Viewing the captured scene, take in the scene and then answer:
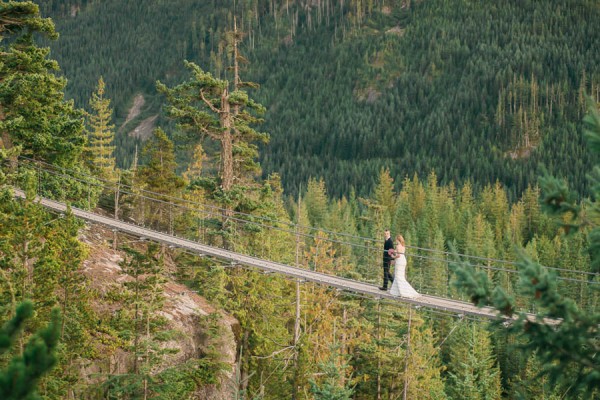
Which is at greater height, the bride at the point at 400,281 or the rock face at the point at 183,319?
the bride at the point at 400,281

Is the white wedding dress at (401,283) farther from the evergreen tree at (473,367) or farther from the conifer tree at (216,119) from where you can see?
the evergreen tree at (473,367)

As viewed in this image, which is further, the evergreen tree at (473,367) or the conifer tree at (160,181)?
the evergreen tree at (473,367)

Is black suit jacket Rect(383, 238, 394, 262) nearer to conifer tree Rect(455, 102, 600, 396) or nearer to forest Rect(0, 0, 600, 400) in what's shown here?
forest Rect(0, 0, 600, 400)

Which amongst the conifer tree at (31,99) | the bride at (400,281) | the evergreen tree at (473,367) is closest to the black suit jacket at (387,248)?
the bride at (400,281)

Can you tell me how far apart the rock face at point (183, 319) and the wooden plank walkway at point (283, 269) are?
4.66 feet

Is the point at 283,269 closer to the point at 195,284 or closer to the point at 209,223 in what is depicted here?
the point at 209,223

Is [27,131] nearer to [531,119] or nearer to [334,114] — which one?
[531,119]

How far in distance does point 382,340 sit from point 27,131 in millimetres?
13717

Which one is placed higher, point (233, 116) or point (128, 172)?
point (233, 116)

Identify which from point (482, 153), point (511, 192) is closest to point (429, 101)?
point (482, 153)

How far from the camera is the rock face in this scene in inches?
754

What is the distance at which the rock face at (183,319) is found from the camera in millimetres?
19156

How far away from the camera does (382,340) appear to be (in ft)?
85.7

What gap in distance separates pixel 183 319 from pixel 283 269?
4389 mm
